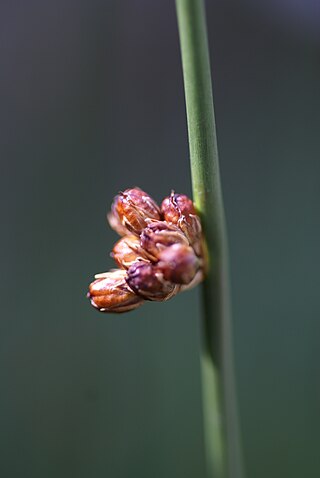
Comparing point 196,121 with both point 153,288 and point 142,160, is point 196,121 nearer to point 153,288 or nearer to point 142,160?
point 153,288

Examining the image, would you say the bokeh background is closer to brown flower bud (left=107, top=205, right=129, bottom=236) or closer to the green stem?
the green stem

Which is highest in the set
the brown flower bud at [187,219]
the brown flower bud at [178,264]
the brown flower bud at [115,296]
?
the brown flower bud at [187,219]

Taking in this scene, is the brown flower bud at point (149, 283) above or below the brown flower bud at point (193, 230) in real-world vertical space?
below

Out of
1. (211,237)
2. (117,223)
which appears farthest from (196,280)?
(117,223)

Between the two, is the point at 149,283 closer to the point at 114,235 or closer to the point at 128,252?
the point at 128,252

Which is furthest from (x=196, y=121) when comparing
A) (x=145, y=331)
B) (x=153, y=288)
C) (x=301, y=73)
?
(x=301, y=73)

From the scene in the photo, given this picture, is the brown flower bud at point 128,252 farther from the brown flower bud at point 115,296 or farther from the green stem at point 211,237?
the green stem at point 211,237

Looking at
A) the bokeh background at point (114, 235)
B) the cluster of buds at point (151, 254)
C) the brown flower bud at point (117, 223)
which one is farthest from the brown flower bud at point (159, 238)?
the bokeh background at point (114, 235)
